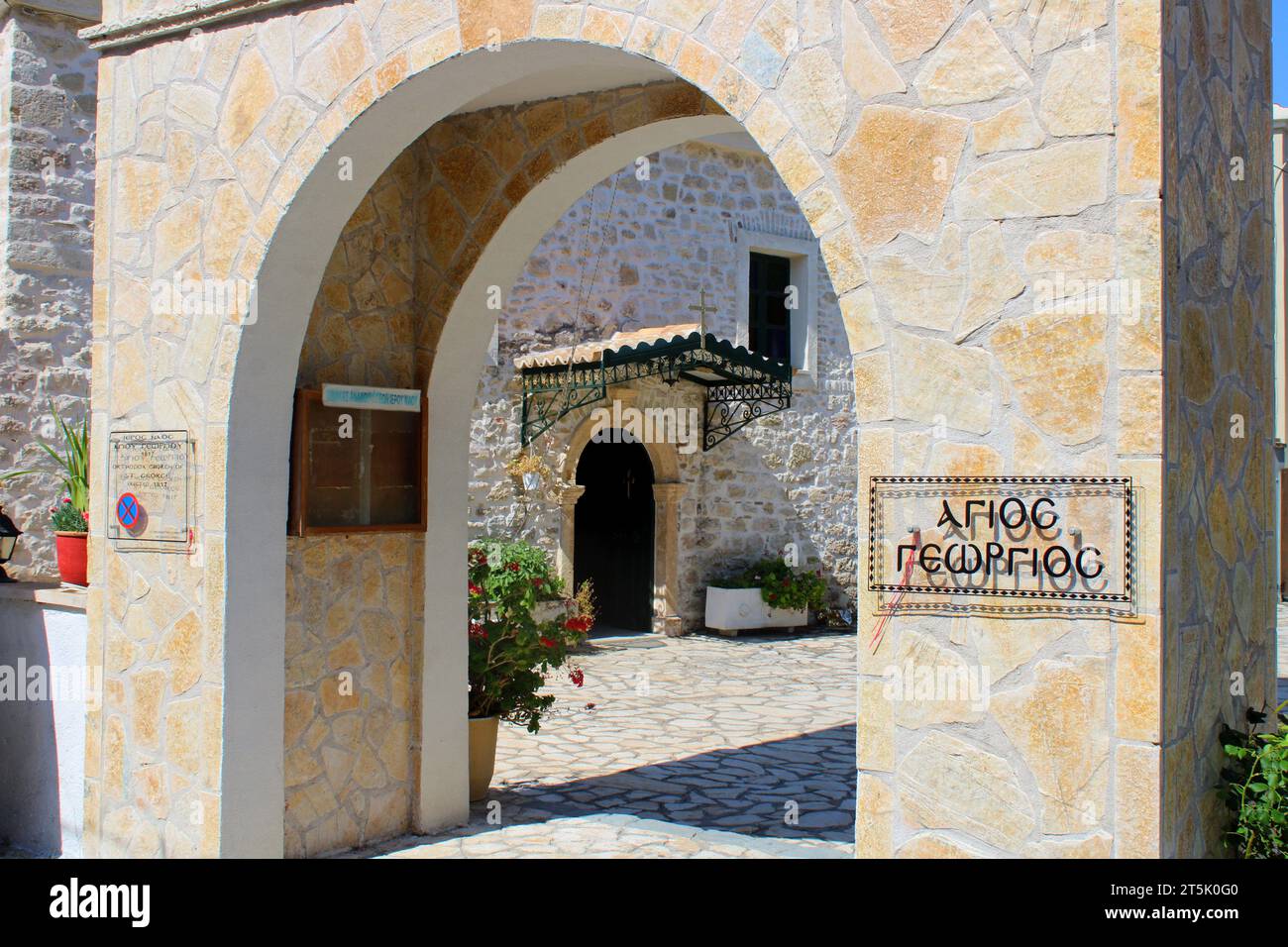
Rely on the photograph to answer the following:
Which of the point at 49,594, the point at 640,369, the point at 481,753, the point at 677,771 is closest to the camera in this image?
the point at 49,594

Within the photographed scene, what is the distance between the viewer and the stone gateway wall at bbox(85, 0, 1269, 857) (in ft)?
9.39

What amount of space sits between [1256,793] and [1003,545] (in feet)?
3.13

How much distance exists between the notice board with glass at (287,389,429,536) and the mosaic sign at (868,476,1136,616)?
9.04 ft

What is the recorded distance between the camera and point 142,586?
4.86 meters

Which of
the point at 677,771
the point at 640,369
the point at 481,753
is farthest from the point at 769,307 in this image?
the point at 481,753

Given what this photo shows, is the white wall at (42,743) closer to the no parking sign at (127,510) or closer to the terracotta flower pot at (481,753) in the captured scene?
the no parking sign at (127,510)

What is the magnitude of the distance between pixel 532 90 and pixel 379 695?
2.76m

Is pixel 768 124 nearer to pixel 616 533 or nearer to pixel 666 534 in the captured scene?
pixel 666 534

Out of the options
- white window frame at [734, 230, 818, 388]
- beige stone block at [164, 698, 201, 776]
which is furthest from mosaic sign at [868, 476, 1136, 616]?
white window frame at [734, 230, 818, 388]

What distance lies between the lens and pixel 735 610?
13.0 m

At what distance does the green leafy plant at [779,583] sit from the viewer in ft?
43.2

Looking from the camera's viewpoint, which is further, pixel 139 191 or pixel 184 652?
pixel 139 191
